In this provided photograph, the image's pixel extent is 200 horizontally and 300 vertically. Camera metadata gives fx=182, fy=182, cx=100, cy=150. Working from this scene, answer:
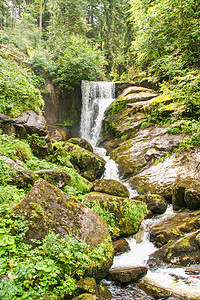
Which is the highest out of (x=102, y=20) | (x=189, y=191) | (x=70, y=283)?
(x=102, y=20)

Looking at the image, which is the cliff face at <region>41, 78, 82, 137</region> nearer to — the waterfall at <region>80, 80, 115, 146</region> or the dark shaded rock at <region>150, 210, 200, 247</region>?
the waterfall at <region>80, 80, 115, 146</region>

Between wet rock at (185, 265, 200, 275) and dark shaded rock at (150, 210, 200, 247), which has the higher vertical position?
dark shaded rock at (150, 210, 200, 247)

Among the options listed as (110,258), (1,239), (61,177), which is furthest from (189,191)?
(1,239)

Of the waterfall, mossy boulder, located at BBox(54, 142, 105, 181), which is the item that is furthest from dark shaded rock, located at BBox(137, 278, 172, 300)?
the waterfall

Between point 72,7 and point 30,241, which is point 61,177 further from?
point 72,7

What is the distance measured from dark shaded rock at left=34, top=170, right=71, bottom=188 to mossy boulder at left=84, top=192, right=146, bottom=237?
98cm

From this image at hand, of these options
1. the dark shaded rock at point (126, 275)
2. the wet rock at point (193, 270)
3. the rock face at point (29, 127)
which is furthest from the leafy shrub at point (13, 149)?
the wet rock at point (193, 270)

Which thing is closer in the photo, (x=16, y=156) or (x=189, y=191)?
(x=16, y=156)

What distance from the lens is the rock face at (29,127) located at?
5980 millimetres

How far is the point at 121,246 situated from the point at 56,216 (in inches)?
104

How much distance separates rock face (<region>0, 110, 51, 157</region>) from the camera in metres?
5.98

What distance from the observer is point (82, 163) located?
30.6 ft

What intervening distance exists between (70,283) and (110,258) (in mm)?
1270

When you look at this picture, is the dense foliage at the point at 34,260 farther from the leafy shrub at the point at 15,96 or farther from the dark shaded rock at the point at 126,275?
the leafy shrub at the point at 15,96
